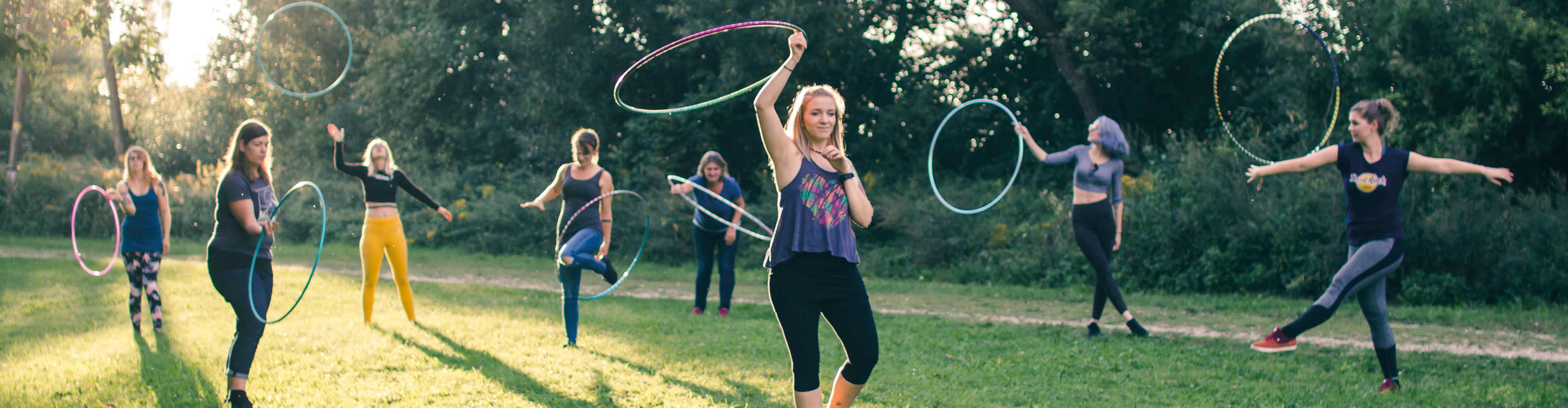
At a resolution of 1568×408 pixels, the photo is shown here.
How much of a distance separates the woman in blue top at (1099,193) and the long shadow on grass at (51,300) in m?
Answer: 8.69

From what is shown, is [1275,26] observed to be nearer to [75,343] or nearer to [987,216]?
[987,216]

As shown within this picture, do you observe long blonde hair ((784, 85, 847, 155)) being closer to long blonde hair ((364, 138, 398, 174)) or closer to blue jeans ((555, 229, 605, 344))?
blue jeans ((555, 229, 605, 344))

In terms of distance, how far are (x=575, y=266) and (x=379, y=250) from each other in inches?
90.4

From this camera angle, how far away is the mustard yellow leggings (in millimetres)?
8266

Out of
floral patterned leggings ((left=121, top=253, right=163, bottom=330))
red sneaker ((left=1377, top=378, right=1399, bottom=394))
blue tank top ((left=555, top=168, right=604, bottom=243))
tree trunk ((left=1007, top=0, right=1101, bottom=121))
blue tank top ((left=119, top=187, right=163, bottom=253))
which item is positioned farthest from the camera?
tree trunk ((left=1007, top=0, right=1101, bottom=121))

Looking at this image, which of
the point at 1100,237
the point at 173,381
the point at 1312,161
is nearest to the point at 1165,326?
the point at 1100,237

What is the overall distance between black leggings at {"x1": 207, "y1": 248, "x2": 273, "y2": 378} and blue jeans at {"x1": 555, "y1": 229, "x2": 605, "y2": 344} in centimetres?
217

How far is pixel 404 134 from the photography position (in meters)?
24.7

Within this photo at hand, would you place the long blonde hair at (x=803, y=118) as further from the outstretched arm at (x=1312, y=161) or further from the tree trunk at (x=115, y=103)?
the tree trunk at (x=115, y=103)

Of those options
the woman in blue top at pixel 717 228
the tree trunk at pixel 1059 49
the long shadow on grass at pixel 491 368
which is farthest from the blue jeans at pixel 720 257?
the tree trunk at pixel 1059 49

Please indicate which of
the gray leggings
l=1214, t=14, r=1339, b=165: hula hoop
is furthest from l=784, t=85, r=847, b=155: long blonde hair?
l=1214, t=14, r=1339, b=165: hula hoop

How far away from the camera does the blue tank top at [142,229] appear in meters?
8.56

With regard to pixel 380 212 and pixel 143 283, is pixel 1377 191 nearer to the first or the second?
pixel 380 212

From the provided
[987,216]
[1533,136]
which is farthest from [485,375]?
[1533,136]
